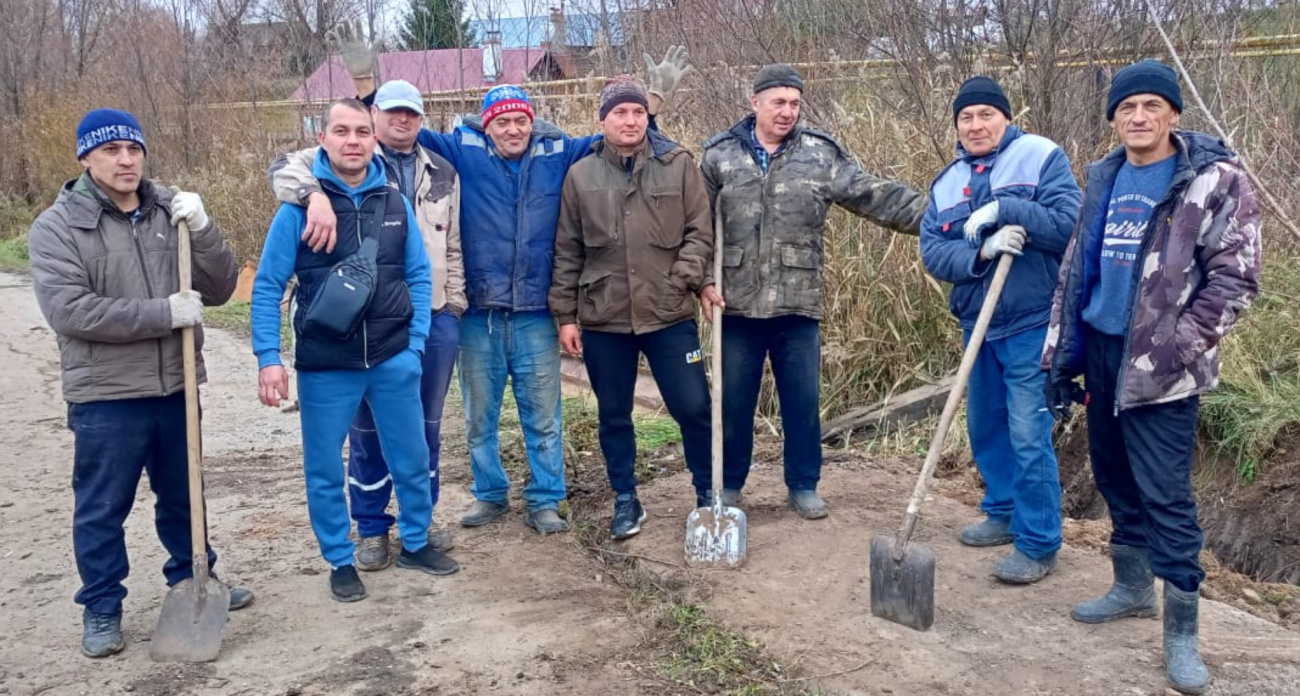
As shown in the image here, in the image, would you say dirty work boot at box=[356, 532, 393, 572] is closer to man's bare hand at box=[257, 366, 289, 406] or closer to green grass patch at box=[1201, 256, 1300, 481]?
man's bare hand at box=[257, 366, 289, 406]

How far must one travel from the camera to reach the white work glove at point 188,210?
388cm

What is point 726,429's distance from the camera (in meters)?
4.98

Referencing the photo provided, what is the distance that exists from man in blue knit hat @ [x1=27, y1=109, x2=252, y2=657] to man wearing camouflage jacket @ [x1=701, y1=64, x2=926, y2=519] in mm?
2115

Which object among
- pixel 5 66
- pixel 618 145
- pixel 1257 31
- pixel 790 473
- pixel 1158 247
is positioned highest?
pixel 5 66

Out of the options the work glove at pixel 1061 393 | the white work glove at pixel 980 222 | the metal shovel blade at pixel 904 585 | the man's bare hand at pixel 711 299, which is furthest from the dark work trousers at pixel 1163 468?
the man's bare hand at pixel 711 299

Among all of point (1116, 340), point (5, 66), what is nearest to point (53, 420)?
point (1116, 340)

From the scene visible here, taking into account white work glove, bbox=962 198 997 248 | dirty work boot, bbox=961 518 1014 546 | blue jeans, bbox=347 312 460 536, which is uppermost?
white work glove, bbox=962 198 997 248

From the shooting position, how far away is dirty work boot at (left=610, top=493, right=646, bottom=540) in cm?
498

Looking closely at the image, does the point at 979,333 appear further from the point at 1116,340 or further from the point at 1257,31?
the point at 1257,31

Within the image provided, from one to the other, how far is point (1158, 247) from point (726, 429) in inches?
82.8

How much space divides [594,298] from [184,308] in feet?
5.44

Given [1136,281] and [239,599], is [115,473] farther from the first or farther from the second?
[1136,281]

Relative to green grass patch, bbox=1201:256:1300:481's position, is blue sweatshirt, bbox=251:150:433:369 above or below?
above

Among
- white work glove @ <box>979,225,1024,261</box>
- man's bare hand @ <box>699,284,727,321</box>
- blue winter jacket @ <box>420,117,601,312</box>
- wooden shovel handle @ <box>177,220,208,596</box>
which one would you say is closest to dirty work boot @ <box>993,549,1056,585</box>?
white work glove @ <box>979,225,1024,261</box>
